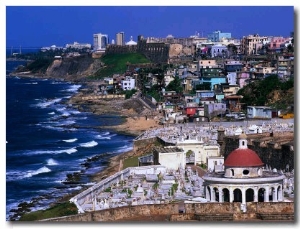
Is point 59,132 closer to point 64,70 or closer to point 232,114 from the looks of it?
point 232,114

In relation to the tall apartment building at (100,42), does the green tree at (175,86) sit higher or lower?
lower

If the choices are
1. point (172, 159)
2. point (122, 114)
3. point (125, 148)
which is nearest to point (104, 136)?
point (125, 148)

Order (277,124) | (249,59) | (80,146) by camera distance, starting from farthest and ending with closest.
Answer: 1. (249,59)
2. (80,146)
3. (277,124)

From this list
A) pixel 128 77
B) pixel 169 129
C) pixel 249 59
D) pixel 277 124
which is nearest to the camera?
pixel 277 124

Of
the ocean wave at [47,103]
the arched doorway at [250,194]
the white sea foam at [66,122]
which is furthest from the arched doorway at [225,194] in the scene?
the ocean wave at [47,103]

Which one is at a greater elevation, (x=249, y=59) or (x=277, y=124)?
(x=249, y=59)

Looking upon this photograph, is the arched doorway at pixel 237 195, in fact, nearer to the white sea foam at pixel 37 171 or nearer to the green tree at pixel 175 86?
the white sea foam at pixel 37 171
